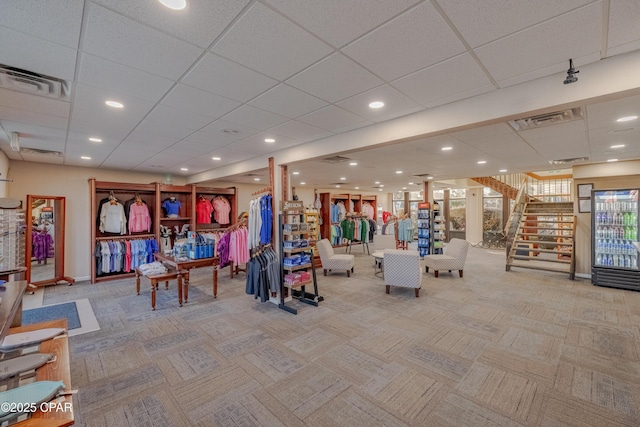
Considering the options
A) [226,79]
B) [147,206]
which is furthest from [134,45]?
[147,206]

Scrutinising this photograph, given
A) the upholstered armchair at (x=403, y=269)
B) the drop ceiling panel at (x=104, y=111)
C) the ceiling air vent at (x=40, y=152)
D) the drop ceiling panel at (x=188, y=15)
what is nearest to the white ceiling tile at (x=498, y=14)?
the drop ceiling panel at (x=188, y=15)

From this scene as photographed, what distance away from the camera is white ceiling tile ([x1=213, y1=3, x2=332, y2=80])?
1634mm

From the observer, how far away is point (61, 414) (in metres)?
1.14

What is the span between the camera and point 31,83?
90.0 inches

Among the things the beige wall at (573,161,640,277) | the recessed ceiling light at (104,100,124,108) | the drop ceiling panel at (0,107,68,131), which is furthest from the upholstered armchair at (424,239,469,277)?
the drop ceiling panel at (0,107,68,131)

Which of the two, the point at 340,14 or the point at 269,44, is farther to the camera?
the point at 269,44

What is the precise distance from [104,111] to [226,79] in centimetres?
172

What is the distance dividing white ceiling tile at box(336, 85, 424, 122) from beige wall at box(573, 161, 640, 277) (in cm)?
622

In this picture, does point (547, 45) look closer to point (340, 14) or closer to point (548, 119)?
point (340, 14)

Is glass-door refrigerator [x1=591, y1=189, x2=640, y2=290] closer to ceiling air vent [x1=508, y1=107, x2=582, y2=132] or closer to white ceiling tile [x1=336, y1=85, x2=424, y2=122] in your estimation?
ceiling air vent [x1=508, y1=107, x2=582, y2=132]

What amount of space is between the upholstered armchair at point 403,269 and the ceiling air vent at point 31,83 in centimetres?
482

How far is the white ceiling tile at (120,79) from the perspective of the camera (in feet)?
6.84

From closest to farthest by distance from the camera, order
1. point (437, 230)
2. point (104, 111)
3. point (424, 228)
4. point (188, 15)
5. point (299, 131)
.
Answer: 1. point (188, 15)
2. point (104, 111)
3. point (299, 131)
4. point (437, 230)
5. point (424, 228)

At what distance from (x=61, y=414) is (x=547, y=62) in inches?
140
